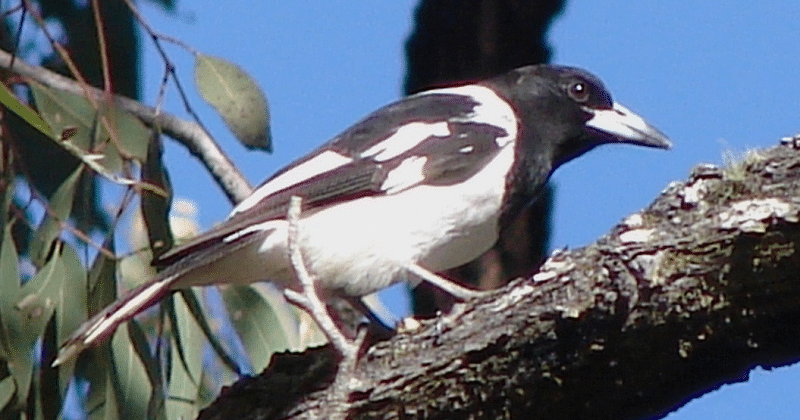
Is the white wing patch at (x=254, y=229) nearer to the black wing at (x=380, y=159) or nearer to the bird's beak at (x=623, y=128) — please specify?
the black wing at (x=380, y=159)

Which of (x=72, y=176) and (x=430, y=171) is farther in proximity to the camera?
(x=72, y=176)

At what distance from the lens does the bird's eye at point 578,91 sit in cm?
306

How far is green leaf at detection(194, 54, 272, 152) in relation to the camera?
2.78m

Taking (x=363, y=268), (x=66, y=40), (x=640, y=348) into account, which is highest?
(x=66, y=40)

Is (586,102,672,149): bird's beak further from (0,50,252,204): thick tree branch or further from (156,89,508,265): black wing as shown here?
(0,50,252,204): thick tree branch

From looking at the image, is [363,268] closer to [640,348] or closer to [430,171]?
[430,171]

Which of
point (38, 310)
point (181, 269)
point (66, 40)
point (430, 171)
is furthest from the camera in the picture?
point (66, 40)

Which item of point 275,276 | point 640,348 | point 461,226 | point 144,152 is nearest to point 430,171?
point 461,226

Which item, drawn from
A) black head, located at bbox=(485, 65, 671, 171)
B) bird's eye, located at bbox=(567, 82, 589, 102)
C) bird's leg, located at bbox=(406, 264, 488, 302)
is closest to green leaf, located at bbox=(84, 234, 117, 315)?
bird's leg, located at bbox=(406, 264, 488, 302)

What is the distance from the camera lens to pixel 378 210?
8.50 ft

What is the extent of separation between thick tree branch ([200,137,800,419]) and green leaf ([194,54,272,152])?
2.65 feet

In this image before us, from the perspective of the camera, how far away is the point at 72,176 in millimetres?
2959

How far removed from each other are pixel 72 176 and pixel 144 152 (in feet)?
0.42

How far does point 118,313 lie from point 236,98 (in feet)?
1.77
